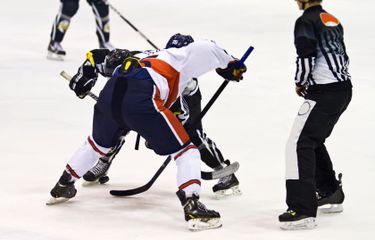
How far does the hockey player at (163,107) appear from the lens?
399 centimetres

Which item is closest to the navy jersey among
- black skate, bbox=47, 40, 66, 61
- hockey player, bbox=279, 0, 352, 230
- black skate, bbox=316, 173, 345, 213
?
hockey player, bbox=279, 0, 352, 230

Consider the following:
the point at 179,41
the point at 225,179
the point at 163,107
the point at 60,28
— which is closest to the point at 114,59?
the point at 179,41

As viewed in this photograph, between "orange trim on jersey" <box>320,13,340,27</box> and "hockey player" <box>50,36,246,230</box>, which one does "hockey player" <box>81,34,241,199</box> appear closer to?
"hockey player" <box>50,36,246,230</box>

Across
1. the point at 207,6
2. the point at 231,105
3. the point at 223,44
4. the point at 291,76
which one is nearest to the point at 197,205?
the point at 231,105

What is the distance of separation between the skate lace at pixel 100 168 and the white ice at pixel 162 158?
77mm

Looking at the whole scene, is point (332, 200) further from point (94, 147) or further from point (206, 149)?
point (94, 147)

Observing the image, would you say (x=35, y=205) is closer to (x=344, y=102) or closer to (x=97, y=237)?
(x=97, y=237)

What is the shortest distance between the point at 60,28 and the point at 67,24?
0.25 ft

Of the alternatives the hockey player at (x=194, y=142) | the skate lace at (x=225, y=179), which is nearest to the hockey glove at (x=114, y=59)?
the hockey player at (x=194, y=142)

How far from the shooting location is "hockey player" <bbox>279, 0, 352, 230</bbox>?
3914mm

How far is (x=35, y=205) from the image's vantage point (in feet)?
14.1

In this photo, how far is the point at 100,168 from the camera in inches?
184

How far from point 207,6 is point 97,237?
22.4 ft

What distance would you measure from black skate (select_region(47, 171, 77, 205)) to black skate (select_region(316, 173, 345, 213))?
42.8 inches
